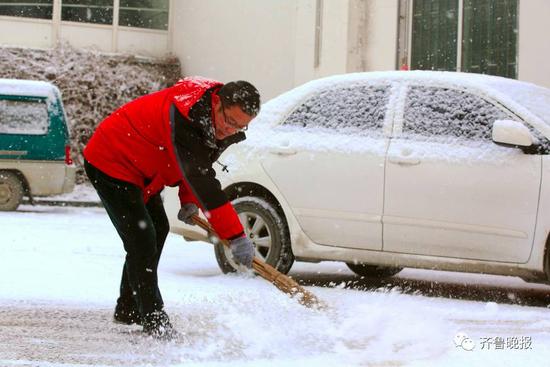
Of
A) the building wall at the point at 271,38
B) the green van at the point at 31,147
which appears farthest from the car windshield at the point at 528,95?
the green van at the point at 31,147

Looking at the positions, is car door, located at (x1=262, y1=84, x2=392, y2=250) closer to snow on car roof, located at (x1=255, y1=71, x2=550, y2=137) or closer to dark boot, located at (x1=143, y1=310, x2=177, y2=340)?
snow on car roof, located at (x1=255, y1=71, x2=550, y2=137)

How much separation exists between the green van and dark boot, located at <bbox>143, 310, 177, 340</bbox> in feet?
34.2

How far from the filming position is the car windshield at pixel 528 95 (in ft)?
22.3

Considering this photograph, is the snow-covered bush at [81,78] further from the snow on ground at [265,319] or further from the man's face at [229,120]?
the man's face at [229,120]

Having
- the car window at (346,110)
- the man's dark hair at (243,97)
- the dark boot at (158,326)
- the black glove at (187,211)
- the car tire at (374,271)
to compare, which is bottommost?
the car tire at (374,271)

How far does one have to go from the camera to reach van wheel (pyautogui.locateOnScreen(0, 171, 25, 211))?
1477cm

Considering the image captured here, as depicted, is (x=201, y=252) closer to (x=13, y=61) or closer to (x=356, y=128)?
(x=356, y=128)

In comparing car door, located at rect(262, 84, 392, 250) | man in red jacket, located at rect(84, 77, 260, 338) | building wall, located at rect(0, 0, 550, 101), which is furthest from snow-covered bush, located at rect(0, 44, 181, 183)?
man in red jacket, located at rect(84, 77, 260, 338)

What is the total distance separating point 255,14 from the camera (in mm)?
19078

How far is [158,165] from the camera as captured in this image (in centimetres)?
476

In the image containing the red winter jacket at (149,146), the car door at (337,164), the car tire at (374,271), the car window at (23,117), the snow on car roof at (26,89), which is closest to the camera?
the red winter jacket at (149,146)

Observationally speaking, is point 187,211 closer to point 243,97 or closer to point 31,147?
point 243,97

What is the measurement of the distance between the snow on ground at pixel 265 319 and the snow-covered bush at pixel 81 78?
1132cm

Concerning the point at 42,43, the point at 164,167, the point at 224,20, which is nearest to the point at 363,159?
the point at 164,167
